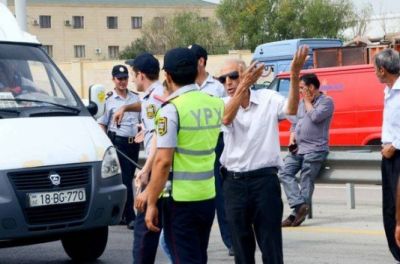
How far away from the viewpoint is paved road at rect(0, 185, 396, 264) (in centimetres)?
1015

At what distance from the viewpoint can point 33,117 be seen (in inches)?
371

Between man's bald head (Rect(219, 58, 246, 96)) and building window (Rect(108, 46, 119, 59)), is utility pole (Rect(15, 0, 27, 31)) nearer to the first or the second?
man's bald head (Rect(219, 58, 246, 96))

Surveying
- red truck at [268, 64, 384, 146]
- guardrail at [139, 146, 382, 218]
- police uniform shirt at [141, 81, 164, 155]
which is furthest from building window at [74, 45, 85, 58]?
police uniform shirt at [141, 81, 164, 155]

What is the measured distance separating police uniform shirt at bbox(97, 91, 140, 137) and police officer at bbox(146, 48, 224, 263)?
540 centimetres

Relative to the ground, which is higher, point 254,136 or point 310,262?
point 254,136

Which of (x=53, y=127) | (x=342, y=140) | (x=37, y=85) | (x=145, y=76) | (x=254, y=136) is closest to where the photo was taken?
(x=254, y=136)

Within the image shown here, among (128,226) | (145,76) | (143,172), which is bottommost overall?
(128,226)

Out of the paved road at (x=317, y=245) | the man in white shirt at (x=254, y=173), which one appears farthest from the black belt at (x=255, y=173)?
the paved road at (x=317, y=245)

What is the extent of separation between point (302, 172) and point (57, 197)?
4.08m

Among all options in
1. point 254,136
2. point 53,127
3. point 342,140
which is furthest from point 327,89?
point 254,136

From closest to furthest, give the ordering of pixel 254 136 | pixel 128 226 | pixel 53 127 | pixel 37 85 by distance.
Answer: pixel 254 136, pixel 53 127, pixel 37 85, pixel 128 226

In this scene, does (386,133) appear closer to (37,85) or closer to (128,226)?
(37,85)

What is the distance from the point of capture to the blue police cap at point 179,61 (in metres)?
6.75

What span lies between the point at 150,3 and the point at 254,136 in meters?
108
